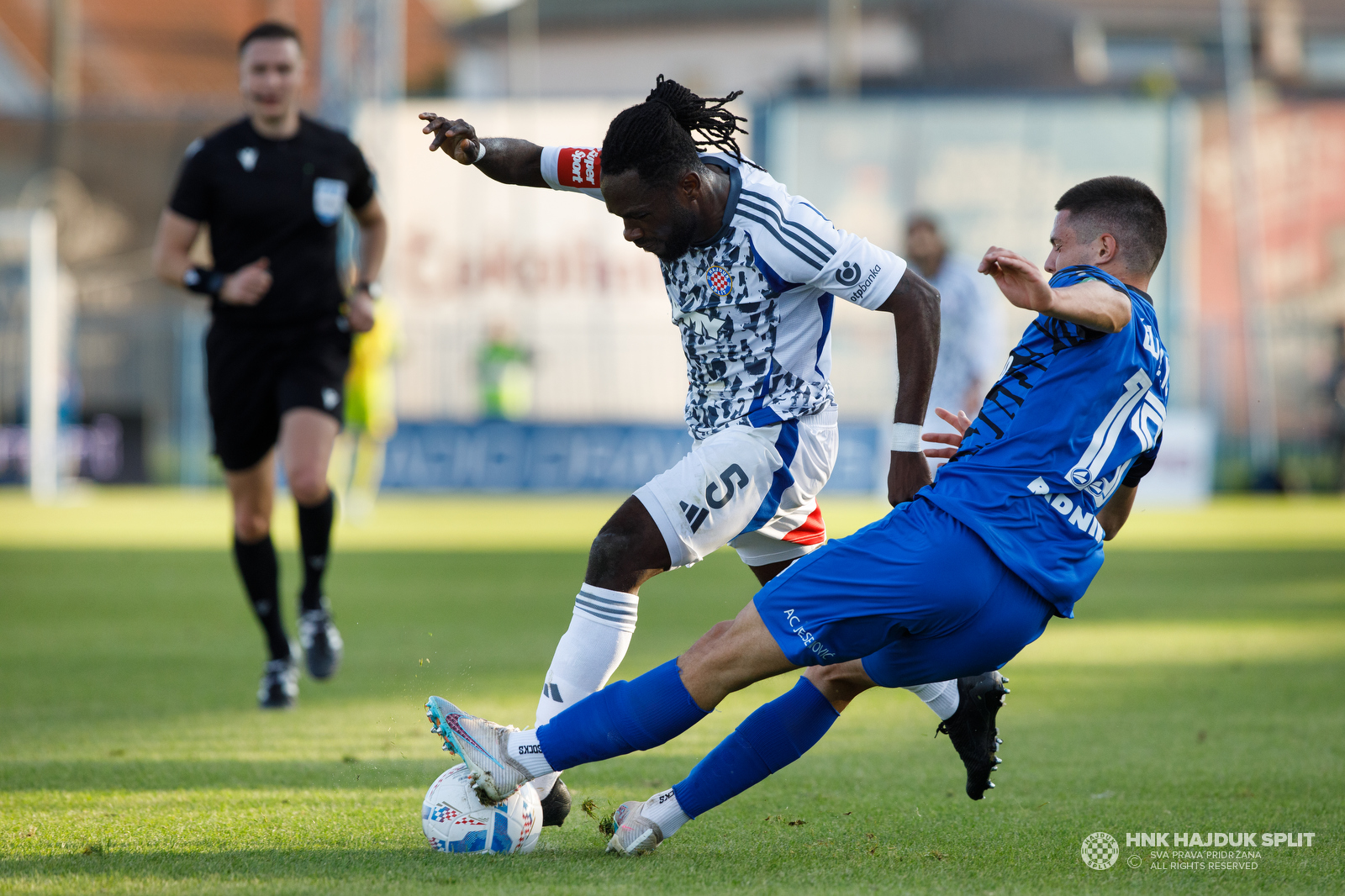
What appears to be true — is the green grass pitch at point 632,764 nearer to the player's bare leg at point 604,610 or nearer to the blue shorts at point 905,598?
the player's bare leg at point 604,610

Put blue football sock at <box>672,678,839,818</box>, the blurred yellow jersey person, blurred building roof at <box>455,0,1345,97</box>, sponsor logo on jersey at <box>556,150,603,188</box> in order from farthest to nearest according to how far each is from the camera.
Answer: blurred building roof at <box>455,0,1345,97</box> < the blurred yellow jersey person < sponsor logo on jersey at <box>556,150,603,188</box> < blue football sock at <box>672,678,839,818</box>

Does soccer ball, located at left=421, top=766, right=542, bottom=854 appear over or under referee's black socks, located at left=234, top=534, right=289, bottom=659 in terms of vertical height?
under

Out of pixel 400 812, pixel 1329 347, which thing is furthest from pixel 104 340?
pixel 400 812

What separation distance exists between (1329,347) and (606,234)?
11382 mm

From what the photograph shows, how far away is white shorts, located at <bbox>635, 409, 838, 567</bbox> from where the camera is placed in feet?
12.8

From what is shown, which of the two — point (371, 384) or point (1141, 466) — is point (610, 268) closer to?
point (371, 384)

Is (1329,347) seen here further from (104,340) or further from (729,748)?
(729,748)

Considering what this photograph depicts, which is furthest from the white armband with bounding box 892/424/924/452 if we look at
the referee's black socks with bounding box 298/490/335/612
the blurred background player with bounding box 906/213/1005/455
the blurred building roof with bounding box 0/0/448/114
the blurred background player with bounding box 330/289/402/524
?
the blurred building roof with bounding box 0/0/448/114

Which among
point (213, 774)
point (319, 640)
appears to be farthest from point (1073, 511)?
point (319, 640)

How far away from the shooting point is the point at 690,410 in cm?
422

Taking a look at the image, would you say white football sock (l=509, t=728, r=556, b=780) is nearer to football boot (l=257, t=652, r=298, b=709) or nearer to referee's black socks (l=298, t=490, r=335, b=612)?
football boot (l=257, t=652, r=298, b=709)

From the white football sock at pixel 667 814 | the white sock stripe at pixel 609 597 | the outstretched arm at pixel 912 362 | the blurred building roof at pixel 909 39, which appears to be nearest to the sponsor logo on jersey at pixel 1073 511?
the outstretched arm at pixel 912 362

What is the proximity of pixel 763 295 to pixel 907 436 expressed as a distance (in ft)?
1.76

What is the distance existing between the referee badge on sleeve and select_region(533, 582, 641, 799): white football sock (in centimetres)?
327
